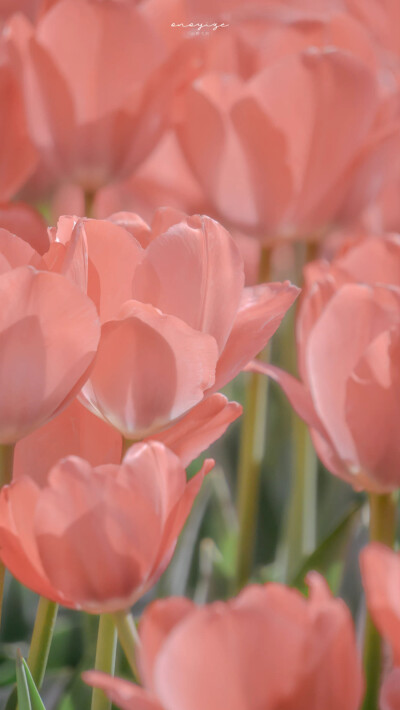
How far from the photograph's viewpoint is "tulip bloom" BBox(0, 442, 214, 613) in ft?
0.65

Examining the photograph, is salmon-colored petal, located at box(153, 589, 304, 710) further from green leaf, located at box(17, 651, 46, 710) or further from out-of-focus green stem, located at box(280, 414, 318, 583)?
out-of-focus green stem, located at box(280, 414, 318, 583)

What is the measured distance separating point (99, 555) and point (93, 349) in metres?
0.05

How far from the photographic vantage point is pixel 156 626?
171 millimetres

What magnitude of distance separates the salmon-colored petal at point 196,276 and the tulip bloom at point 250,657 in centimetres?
9

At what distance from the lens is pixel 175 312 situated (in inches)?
9.6

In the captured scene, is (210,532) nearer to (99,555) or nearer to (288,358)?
(288,358)

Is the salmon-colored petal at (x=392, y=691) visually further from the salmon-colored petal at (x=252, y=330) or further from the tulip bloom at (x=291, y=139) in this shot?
the tulip bloom at (x=291, y=139)

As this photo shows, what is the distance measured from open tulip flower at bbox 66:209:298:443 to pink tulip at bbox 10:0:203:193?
192 mm

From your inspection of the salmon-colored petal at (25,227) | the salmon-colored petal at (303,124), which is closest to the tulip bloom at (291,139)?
the salmon-colored petal at (303,124)

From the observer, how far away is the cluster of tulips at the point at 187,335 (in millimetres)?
169

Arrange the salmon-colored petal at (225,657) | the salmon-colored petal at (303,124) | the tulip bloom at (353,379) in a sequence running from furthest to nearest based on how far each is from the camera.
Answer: the salmon-colored petal at (303,124) → the tulip bloom at (353,379) → the salmon-colored petal at (225,657)

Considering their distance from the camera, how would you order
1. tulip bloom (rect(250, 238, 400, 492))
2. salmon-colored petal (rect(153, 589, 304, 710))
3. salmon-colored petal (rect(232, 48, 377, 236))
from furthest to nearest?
1. salmon-colored petal (rect(232, 48, 377, 236))
2. tulip bloom (rect(250, 238, 400, 492))
3. salmon-colored petal (rect(153, 589, 304, 710))

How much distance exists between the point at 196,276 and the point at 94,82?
21 cm

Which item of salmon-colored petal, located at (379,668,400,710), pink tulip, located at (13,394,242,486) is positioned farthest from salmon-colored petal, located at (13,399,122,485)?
salmon-colored petal, located at (379,668,400,710)
